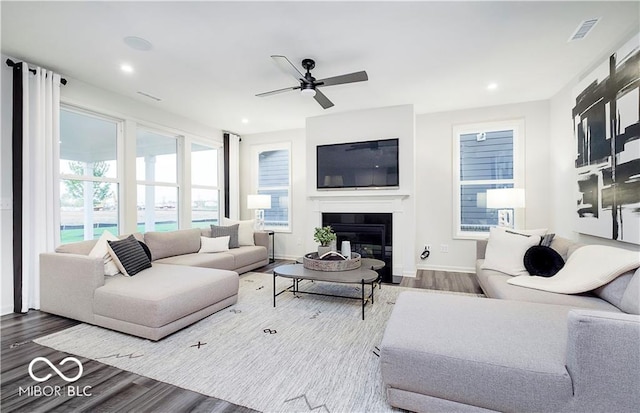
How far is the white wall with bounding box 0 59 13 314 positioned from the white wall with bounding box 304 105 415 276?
368 centimetres

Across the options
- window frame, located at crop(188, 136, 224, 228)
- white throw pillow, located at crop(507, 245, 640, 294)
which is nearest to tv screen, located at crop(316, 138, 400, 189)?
window frame, located at crop(188, 136, 224, 228)

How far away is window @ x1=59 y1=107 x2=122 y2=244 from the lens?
3.61 m

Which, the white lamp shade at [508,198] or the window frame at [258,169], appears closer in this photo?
the white lamp shade at [508,198]

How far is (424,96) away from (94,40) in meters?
3.81

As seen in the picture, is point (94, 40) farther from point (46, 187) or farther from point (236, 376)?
point (236, 376)

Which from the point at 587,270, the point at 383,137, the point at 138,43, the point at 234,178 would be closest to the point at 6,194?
the point at 138,43

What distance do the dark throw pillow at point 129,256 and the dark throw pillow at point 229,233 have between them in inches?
61.8

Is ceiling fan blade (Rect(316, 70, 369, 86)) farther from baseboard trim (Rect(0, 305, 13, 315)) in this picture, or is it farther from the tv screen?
baseboard trim (Rect(0, 305, 13, 315))

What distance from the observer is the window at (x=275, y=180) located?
6094 mm

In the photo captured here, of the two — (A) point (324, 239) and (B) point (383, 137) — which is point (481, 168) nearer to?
(B) point (383, 137)

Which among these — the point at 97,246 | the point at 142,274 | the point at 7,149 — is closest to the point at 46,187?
the point at 7,149

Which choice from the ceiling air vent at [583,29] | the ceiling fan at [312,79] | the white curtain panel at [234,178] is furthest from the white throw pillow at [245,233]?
the ceiling air vent at [583,29]

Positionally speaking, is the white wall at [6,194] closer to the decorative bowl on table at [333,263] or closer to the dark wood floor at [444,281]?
the decorative bowl on table at [333,263]

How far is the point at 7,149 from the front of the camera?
119 inches
